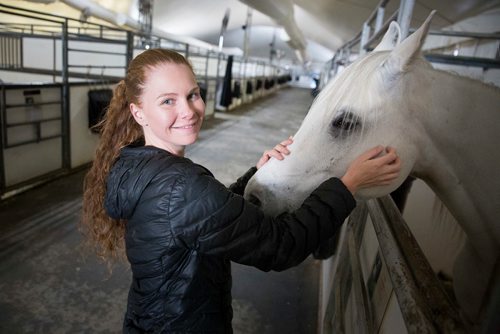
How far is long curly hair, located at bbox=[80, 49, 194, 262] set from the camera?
0.91 meters

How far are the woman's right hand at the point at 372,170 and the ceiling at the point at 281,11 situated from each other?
8.30 ft

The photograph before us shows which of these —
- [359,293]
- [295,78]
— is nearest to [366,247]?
[359,293]

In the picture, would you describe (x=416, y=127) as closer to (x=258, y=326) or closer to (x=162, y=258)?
(x=162, y=258)

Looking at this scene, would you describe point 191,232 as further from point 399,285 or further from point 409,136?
point 409,136

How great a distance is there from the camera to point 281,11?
25.1ft

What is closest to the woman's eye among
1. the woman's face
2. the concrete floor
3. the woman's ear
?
the woman's face

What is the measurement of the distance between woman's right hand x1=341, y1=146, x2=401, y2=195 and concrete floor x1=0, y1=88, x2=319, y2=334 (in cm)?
134

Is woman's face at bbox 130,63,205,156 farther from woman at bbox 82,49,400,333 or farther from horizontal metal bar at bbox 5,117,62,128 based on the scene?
horizontal metal bar at bbox 5,117,62,128

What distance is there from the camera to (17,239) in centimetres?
255

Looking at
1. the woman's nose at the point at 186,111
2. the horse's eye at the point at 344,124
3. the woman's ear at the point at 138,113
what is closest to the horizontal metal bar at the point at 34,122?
the woman's ear at the point at 138,113

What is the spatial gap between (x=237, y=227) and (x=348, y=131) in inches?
18.1

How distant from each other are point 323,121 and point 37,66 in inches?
249

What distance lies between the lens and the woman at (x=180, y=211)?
775mm

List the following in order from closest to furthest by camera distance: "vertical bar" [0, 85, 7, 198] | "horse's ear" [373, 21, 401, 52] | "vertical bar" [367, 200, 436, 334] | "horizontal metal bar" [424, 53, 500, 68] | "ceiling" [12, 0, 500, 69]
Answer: "vertical bar" [367, 200, 436, 334] → "horse's ear" [373, 21, 401, 52] → "horizontal metal bar" [424, 53, 500, 68] → "vertical bar" [0, 85, 7, 198] → "ceiling" [12, 0, 500, 69]
